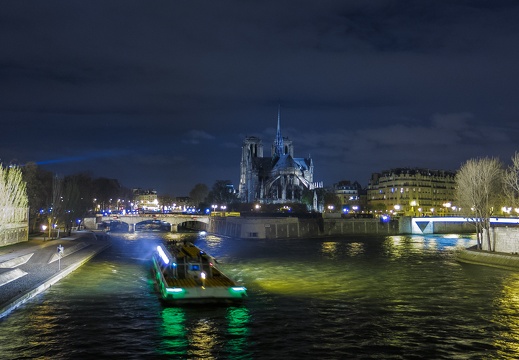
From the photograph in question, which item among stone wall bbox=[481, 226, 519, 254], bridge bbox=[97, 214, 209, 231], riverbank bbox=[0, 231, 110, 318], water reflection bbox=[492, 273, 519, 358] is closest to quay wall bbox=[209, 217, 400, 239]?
bridge bbox=[97, 214, 209, 231]

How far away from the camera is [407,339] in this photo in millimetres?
25562

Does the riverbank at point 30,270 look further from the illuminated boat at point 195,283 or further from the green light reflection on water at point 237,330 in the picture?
the green light reflection on water at point 237,330

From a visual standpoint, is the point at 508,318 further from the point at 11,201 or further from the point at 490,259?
the point at 11,201

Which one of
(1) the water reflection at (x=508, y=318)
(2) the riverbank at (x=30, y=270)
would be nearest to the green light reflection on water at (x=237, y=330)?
(1) the water reflection at (x=508, y=318)

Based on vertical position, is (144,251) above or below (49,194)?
below

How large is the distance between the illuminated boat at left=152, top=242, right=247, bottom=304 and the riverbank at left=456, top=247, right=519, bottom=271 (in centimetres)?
3074

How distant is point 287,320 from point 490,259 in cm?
3529

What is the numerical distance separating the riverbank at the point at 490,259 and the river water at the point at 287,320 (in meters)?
3.78

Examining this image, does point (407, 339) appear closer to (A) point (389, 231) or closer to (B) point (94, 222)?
(A) point (389, 231)

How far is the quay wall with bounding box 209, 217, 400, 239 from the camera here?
4227 inches

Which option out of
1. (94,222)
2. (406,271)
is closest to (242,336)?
(406,271)

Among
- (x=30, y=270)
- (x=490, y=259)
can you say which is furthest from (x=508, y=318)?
(x=30, y=270)

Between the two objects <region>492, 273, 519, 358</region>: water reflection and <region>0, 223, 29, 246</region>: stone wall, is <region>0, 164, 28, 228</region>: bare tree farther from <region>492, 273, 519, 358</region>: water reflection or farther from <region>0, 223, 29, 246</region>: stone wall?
<region>492, 273, 519, 358</region>: water reflection

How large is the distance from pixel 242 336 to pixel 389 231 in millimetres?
108055
